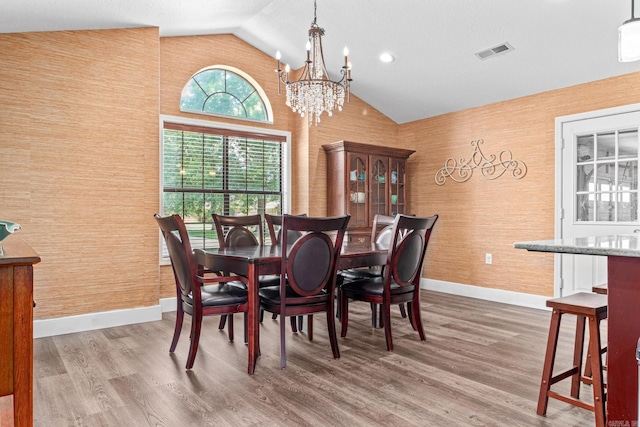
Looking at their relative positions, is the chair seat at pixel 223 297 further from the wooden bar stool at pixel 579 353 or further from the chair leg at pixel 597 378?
the chair leg at pixel 597 378

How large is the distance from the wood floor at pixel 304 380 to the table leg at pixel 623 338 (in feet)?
1.53

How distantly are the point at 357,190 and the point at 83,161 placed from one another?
3.00 metres

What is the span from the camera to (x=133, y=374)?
8.96ft

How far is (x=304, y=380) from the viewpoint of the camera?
2639 mm

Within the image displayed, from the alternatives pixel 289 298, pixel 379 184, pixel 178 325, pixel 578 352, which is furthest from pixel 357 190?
pixel 578 352

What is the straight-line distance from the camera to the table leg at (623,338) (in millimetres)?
1648

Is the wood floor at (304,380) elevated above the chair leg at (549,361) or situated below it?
below

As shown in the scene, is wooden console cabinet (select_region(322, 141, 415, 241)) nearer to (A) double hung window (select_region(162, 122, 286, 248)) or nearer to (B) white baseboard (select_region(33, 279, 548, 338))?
(A) double hung window (select_region(162, 122, 286, 248))

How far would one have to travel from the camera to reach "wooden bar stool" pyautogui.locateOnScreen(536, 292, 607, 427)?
197cm

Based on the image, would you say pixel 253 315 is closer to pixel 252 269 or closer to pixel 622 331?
pixel 252 269

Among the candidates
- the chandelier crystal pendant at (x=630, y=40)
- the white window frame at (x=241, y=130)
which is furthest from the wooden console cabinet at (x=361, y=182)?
the chandelier crystal pendant at (x=630, y=40)

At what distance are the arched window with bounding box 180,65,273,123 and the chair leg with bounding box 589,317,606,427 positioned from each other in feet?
13.5

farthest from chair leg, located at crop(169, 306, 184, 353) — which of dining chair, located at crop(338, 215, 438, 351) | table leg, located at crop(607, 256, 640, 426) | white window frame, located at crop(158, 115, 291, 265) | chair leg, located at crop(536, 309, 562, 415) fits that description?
table leg, located at crop(607, 256, 640, 426)

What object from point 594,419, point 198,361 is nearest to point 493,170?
point 594,419
